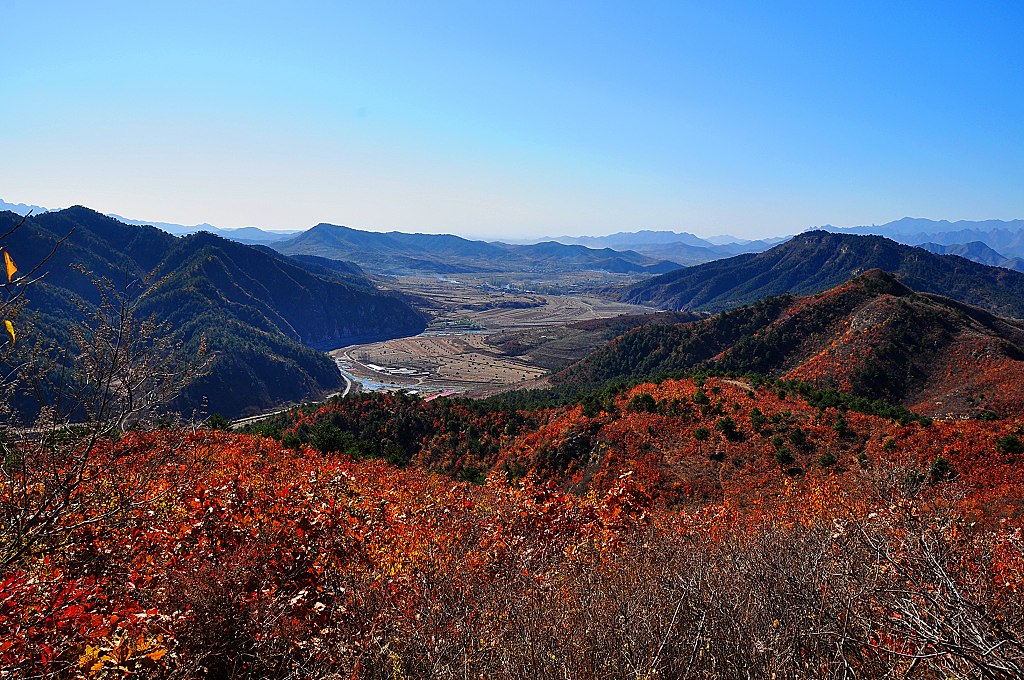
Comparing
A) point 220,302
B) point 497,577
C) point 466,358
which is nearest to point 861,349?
point 497,577

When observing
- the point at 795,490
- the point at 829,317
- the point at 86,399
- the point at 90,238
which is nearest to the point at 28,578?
the point at 86,399

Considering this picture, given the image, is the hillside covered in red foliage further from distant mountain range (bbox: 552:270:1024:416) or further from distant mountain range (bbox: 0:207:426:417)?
distant mountain range (bbox: 0:207:426:417)

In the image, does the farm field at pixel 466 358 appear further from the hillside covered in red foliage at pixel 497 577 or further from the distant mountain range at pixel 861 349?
the hillside covered in red foliage at pixel 497 577

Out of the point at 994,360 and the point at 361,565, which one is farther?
the point at 994,360

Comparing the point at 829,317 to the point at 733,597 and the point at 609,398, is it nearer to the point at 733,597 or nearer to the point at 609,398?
the point at 609,398

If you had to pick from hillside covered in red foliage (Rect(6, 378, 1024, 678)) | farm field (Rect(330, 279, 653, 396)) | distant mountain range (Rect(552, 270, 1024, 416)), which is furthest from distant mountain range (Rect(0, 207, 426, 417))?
distant mountain range (Rect(552, 270, 1024, 416))
